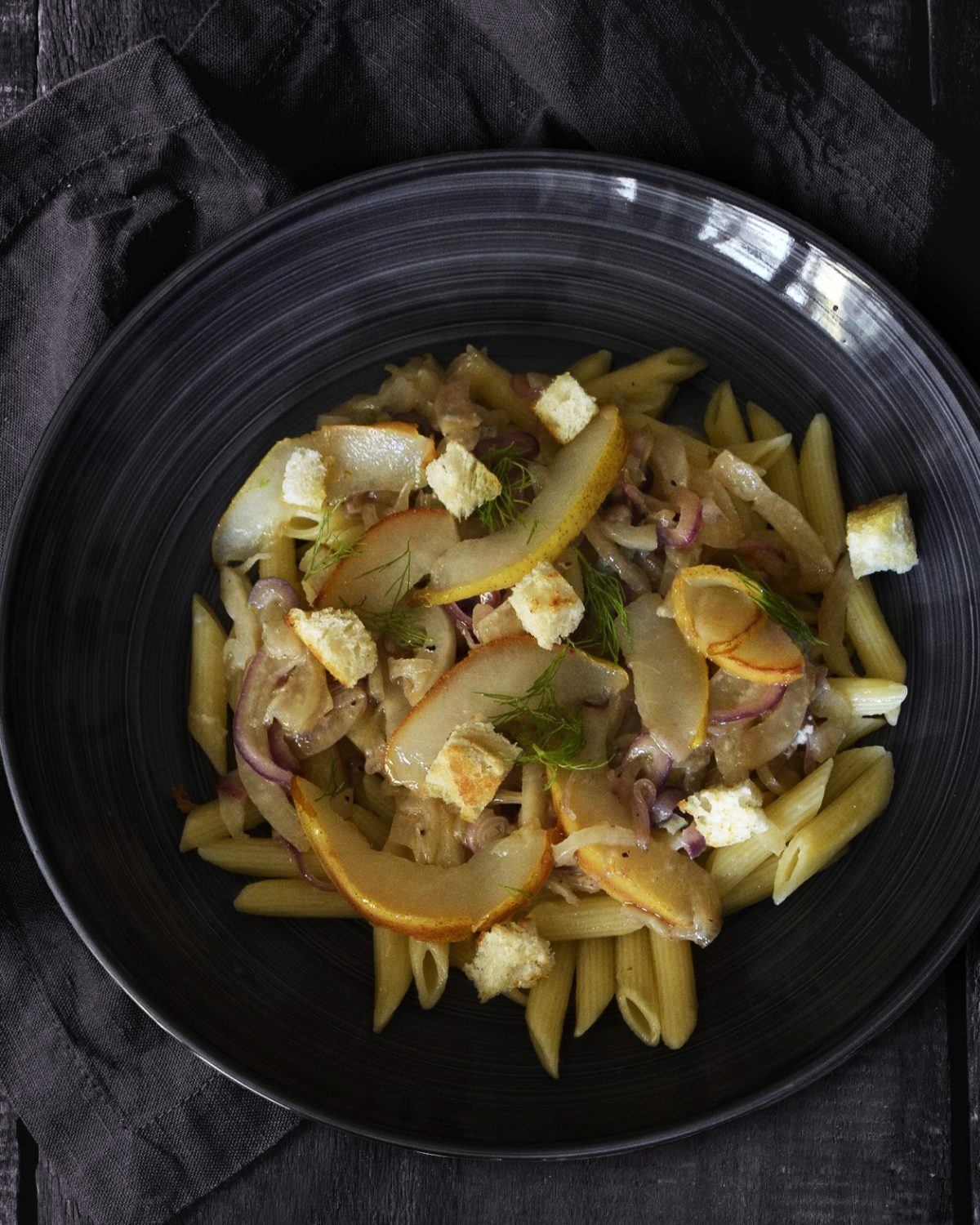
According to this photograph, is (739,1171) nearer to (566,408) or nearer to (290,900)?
(290,900)

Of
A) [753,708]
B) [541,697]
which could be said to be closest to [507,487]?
[541,697]

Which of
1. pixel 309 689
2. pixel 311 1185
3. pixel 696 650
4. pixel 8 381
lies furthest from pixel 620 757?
pixel 8 381

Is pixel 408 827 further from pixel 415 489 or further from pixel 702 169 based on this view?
pixel 702 169

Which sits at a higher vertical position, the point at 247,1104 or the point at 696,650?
the point at 696,650

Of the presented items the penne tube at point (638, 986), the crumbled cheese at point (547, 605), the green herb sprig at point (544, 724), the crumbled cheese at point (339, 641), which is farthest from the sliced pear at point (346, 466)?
the penne tube at point (638, 986)

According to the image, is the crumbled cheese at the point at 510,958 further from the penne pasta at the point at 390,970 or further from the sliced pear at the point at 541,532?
the sliced pear at the point at 541,532

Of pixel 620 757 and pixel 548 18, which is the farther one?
pixel 548 18

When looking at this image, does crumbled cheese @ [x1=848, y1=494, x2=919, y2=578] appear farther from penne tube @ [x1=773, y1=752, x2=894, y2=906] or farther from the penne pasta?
the penne pasta

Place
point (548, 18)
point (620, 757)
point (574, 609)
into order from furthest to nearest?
1. point (548, 18)
2. point (620, 757)
3. point (574, 609)
